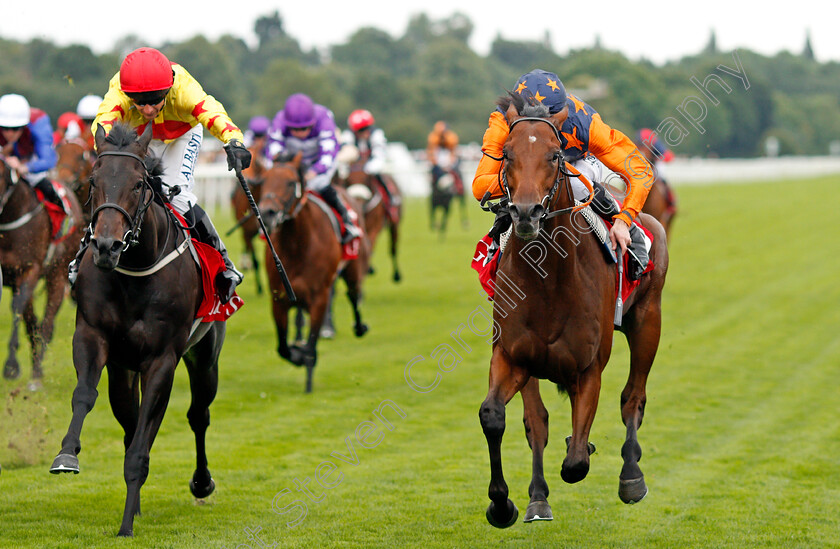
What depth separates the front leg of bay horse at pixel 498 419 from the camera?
475 centimetres

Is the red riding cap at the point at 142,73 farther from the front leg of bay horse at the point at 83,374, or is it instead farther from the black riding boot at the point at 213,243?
the front leg of bay horse at the point at 83,374

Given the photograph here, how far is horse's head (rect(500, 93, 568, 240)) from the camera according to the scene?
416 centimetres

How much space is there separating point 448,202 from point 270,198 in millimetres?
15004

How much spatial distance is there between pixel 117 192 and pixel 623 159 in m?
2.32

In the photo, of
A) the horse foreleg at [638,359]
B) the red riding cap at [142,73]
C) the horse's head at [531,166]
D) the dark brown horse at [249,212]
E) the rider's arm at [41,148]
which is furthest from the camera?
the dark brown horse at [249,212]

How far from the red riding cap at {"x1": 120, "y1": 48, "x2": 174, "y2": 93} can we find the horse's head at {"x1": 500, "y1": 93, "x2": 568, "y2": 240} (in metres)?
1.71

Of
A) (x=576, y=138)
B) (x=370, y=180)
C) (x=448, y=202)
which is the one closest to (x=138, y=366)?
(x=576, y=138)

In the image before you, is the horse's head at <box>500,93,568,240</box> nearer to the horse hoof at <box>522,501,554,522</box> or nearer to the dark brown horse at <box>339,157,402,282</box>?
the horse hoof at <box>522,501,554,522</box>

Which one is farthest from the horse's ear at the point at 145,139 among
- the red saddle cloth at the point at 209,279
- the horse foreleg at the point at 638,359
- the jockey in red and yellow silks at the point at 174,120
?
the horse foreleg at the point at 638,359

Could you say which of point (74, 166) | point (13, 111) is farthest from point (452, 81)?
point (13, 111)

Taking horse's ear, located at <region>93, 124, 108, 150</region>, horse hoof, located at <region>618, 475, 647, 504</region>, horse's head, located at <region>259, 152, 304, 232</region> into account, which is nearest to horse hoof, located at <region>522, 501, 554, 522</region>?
horse hoof, located at <region>618, 475, 647, 504</region>

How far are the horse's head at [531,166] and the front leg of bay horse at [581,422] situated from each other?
2.67ft

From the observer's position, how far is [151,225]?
4.96 metres

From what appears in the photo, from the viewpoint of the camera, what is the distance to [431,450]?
23.6 ft
